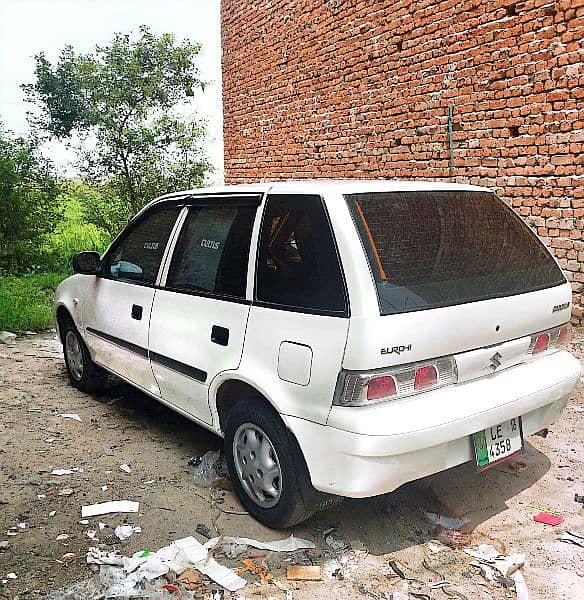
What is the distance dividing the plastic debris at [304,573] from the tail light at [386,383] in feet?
2.58

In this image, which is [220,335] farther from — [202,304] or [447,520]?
[447,520]

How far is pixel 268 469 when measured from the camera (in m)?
3.31

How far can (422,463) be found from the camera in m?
2.98

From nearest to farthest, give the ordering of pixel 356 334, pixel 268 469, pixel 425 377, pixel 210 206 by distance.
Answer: pixel 356 334 → pixel 425 377 → pixel 268 469 → pixel 210 206

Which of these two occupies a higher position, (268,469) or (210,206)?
(210,206)

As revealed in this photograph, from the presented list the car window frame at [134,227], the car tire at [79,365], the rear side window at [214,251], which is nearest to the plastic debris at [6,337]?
the car tire at [79,365]

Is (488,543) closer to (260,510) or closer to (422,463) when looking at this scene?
(422,463)

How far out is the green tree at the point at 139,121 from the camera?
15.5 meters

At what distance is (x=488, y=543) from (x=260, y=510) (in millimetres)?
1115

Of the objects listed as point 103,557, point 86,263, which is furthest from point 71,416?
point 103,557

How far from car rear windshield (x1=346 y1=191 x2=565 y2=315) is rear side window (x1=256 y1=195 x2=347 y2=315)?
16cm

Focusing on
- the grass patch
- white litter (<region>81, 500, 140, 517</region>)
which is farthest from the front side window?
the grass patch

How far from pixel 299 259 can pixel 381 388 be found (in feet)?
2.40

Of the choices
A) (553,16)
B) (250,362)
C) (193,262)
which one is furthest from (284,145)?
(250,362)
